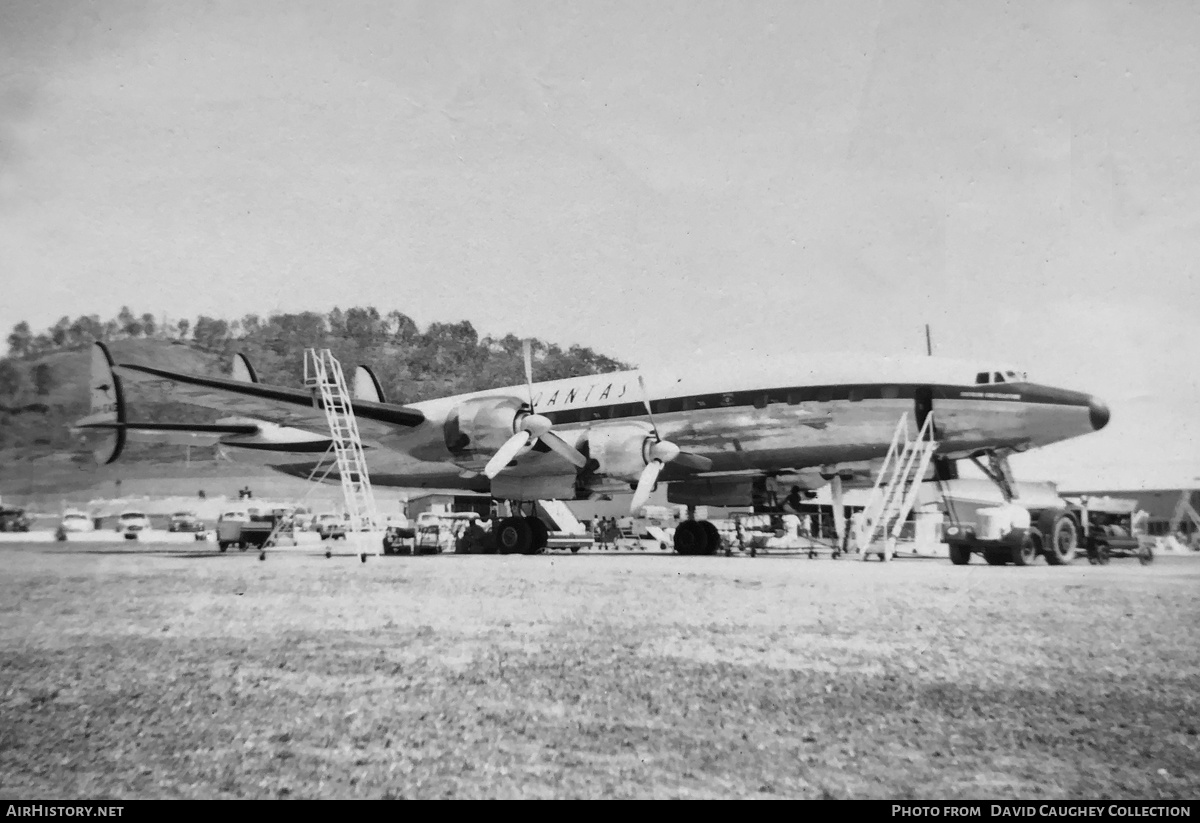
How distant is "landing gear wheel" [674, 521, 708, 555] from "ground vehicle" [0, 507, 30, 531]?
13.9 meters

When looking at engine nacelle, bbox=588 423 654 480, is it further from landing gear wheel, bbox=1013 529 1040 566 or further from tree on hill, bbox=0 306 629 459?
landing gear wheel, bbox=1013 529 1040 566

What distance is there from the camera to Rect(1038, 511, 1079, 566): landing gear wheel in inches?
625

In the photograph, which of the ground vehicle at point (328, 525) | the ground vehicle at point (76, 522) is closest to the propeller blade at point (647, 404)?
the ground vehicle at point (76, 522)

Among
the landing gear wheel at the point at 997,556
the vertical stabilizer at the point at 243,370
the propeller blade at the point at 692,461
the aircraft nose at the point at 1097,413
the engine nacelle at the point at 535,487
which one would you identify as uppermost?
the vertical stabilizer at the point at 243,370

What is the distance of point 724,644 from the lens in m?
7.20

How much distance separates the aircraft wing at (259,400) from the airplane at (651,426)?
45 mm

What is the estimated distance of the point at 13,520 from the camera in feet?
56.6

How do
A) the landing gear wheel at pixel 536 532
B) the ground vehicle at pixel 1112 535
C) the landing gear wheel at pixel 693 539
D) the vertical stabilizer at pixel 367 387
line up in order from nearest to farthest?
the ground vehicle at pixel 1112 535 < the vertical stabilizer at pixel 367 387 < the landing gear wheel at pixel 536 532 < the landing gear wheel at pixel 693 539

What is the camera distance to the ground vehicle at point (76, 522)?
59.5 feet

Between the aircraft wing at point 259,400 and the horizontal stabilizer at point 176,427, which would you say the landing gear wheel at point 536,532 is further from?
the horizontal stabilizer at point 176,427

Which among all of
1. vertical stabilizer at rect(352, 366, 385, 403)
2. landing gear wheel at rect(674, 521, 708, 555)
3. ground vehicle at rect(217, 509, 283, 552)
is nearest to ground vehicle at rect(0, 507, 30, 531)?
ground vehicle at rect(217, 509, 283, 552)
